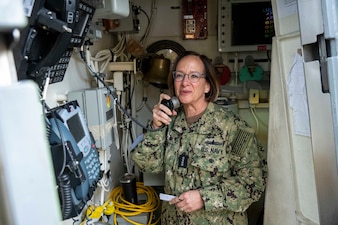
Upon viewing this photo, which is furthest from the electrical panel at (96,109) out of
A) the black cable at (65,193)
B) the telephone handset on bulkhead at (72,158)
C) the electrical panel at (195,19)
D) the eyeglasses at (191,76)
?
the electrical panel at (195,19)

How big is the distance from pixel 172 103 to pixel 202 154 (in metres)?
0.31

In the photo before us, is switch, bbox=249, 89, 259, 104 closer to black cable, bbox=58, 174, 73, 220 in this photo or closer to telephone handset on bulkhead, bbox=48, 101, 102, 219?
telephone handset on bulkhead, bbox=48, 101, 102, 219

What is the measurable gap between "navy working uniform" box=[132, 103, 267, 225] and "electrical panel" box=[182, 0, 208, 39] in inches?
38.0

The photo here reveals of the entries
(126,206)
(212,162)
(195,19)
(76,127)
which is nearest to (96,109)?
(76,127)

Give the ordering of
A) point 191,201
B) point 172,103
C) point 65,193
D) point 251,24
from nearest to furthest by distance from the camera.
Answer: point 65,193
point 191,201
point 172,103
point 251,24

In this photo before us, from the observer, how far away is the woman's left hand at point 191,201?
61.1 inches

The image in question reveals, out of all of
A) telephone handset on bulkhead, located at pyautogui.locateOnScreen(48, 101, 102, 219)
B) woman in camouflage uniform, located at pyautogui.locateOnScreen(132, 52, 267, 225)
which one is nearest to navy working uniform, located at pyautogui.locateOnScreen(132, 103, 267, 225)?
woman in camouflage uniform, located at pyautogui.locateOnScreen(132, 52, 267, 225)

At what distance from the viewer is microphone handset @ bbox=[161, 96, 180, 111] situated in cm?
164

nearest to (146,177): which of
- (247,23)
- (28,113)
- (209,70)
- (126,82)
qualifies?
(126,82)

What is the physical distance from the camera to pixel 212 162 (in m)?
1.60

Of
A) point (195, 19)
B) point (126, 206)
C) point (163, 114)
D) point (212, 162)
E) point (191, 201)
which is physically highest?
point (195, 19)

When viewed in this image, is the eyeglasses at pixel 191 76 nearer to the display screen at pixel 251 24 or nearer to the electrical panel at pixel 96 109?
the electrical panel at pixel 96 109

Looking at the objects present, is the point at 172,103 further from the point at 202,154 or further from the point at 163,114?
the point at 202,154

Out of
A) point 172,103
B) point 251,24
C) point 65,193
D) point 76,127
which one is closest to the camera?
point 65,193
